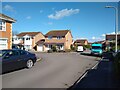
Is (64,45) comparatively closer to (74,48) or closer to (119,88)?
(74,48)

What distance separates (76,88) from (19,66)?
6.68 meters

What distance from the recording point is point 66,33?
6675cm

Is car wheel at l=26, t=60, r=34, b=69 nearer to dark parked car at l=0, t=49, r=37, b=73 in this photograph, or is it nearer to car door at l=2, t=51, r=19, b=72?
dark parked car at l=0, t=49, r=37, b=73

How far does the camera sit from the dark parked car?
43.5 ft

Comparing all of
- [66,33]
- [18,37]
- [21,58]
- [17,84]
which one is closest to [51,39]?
[66,33]

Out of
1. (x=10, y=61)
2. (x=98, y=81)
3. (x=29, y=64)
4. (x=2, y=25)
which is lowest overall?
(x=98, y=81)

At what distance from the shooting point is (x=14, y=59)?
45.9 ft

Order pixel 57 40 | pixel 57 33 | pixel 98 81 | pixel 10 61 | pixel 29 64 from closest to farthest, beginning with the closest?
pixel 98 81 → pixel 10 61 → pixel 29 64 → pixel 57 40 → pixel 57 33

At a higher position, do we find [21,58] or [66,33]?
[66,33]

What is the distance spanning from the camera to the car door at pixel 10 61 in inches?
521

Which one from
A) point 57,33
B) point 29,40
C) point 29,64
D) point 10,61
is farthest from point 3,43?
point 29,40

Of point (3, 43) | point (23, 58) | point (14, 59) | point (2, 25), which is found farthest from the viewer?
point (3, 43)

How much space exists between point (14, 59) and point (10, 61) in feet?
1.45

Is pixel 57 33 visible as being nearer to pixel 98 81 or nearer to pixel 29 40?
pixel 29 40
